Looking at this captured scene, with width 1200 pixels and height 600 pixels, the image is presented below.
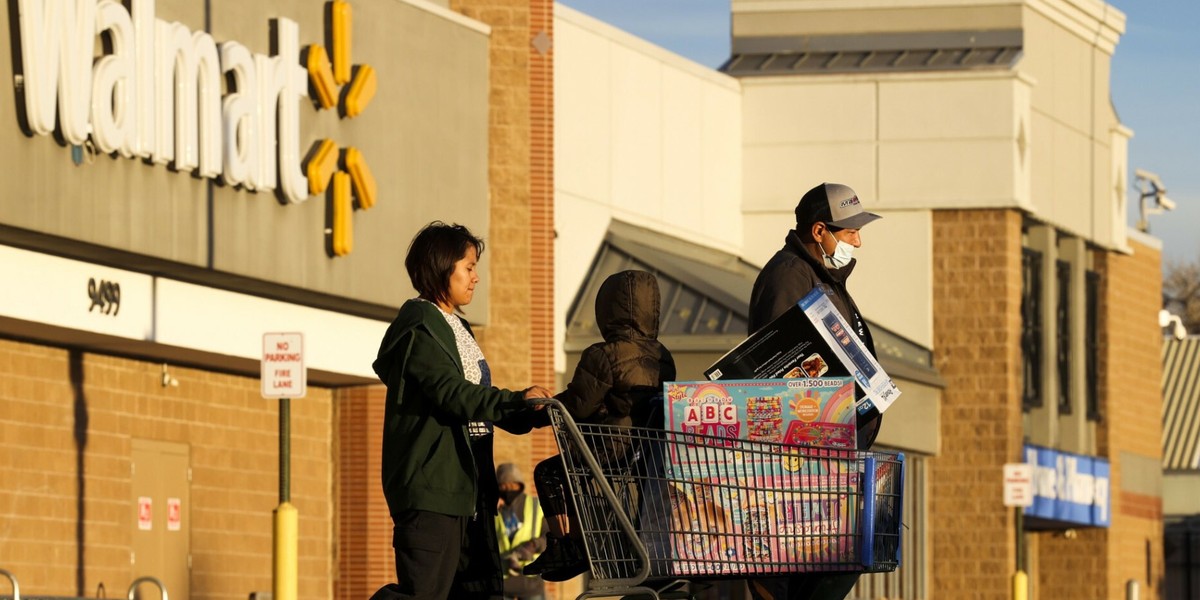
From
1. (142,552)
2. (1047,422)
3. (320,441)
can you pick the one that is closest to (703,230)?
(1047,422)

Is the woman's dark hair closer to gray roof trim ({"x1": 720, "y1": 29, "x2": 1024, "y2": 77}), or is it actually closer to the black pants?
the black pants

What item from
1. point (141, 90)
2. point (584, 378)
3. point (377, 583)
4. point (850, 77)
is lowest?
point (377, 583)

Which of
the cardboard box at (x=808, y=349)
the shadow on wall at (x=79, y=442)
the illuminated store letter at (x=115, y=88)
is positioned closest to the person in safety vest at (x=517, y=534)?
the illuminated store letter at (x=115, y=88)

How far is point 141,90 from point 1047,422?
1992 cm

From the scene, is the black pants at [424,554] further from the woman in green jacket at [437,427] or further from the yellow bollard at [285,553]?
the yellow bollard at [285,553]

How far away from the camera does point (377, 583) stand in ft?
80.3

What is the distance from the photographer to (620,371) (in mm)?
8781

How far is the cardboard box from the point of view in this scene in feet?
27.1

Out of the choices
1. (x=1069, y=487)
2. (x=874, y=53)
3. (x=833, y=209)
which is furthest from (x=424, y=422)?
(x=1069, y=487)

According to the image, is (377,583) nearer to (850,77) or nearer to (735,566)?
(850,77)

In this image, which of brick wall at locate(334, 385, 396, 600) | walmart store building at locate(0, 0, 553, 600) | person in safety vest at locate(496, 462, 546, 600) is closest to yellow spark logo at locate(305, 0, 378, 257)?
walmart store building at locate(0, 0, 553, 600)

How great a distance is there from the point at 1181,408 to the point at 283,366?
121 ft

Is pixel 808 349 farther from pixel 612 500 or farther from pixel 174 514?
pixel 174 514

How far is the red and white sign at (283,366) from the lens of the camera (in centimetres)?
1723
